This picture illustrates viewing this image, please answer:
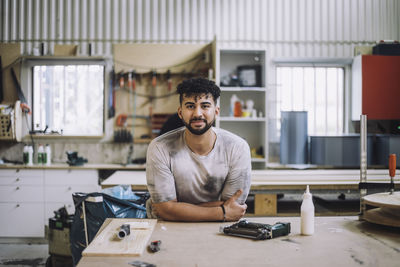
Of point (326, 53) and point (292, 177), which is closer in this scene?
point (292, 177)

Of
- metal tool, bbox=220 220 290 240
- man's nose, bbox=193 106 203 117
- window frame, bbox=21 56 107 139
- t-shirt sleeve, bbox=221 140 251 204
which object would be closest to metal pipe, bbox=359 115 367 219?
metal tool, bbox=220 220 290 240

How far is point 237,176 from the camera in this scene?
6.65 ft

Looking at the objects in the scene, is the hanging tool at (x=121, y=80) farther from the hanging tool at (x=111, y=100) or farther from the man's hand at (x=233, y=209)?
the man's hand at (x=233, y=209)

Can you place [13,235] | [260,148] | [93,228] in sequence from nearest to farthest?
[93,228], [13,235], [260,148]

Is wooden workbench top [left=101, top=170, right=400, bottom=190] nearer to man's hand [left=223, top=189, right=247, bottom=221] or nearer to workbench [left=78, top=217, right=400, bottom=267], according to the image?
man's hand [left=223, top=189, right=247, bottom=221]

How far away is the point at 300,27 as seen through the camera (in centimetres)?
496

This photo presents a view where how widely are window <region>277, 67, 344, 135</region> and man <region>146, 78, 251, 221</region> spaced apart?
312 cm

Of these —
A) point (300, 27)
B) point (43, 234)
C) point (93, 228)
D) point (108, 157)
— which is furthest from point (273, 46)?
point (43, 234)

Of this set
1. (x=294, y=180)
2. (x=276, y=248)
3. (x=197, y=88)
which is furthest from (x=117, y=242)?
(x=294, y=180)

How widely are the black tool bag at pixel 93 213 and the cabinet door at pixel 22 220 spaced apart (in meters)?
1.93

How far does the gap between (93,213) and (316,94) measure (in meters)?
3.61

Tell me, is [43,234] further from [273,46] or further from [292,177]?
[273,46]

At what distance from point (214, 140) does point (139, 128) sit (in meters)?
2.92

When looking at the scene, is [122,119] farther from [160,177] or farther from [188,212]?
[188,212]
